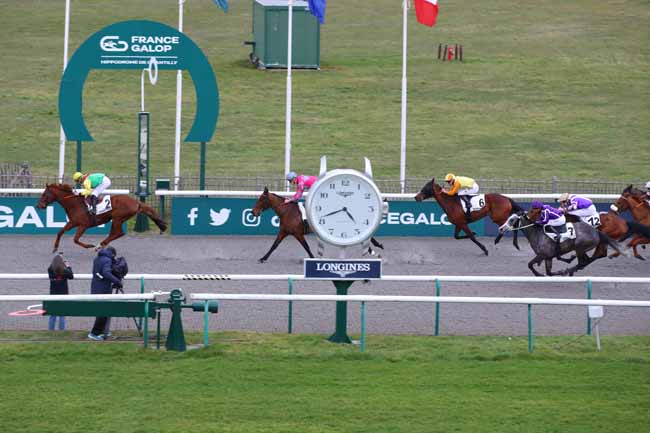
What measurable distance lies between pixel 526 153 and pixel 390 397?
25549 mm

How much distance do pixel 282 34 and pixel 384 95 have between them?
16.5 feet

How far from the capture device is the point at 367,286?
59.0 ft

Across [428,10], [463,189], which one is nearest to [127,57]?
[428,10]

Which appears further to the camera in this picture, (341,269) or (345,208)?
(341,269)

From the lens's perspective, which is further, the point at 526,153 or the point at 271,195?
the point at 526,153

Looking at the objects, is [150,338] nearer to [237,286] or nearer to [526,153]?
[237,286]

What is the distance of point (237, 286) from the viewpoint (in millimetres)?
18281

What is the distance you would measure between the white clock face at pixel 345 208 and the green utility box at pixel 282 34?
24992 millimetres

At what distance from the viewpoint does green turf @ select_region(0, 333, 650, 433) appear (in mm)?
11508

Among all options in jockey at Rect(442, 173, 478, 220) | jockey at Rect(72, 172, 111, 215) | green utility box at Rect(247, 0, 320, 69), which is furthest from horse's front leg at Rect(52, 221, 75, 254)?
green utility box at Rect(247, 0, 320, 69)

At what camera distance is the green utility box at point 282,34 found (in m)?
39.0

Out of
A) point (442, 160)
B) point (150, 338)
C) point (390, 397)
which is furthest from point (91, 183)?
point (442, 160)

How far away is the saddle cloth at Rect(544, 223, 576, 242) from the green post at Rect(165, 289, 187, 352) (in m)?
8.03

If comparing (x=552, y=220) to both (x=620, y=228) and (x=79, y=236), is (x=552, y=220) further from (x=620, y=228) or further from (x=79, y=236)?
(x=79, y=236)
